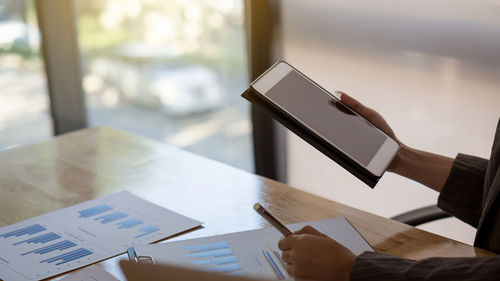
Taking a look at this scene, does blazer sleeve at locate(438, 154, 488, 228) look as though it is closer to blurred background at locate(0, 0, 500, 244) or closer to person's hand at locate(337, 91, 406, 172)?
person's hand at locate(337, 91, 406, 172)

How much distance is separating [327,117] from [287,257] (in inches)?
14.2

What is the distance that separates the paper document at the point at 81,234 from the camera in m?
1.26

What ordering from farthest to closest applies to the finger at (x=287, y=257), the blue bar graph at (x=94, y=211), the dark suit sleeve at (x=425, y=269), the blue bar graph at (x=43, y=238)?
1. the blue bar graph at (x=94, y=211)
2. the blue bar graph at (x=43, y=238)
3. the finger at (x=287, y=257)
4. the dark suit sleeve at (x=425, y=269)

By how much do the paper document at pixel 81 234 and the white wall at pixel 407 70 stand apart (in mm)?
1316

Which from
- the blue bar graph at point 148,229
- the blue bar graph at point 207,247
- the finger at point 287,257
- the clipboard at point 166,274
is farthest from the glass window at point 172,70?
the clipboard at point 166,274

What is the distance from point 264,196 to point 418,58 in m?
1.14

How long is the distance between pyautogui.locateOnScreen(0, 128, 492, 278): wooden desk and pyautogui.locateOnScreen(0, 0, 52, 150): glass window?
1.41 metres

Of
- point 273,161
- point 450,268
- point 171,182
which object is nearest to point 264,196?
point 171,182

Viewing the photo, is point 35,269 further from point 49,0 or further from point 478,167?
point 49,0

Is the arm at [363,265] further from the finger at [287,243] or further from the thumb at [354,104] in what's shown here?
the thumb at [354,104]

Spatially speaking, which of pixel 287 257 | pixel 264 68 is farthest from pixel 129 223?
pixel 264 68

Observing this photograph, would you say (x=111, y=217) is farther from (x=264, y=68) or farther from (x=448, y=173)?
(x=264, y=68)

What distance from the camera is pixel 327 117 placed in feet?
4.56

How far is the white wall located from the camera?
2291 mm
